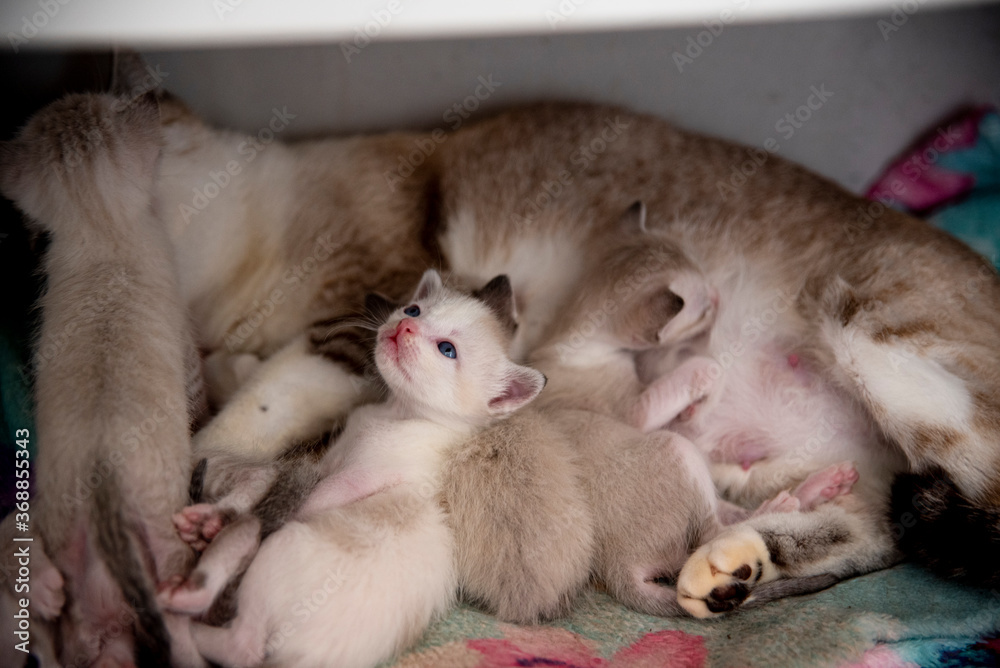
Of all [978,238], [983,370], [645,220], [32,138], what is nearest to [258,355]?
[32,138]

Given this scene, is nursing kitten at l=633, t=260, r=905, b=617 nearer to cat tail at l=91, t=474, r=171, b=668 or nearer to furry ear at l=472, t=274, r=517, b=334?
furry ear at l=472, t=274, r=517, b=334

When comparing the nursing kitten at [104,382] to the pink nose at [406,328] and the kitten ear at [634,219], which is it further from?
the kitten ear at [634,219]

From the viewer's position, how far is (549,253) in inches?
96.6

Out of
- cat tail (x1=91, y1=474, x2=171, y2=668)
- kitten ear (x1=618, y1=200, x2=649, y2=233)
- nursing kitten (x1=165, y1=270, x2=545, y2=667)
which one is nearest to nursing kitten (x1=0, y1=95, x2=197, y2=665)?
cat tail (x1=91, y1=474, x2=171, y2=668)

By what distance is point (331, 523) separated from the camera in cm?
155

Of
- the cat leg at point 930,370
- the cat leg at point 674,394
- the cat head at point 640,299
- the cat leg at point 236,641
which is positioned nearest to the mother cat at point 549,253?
the cat leg at point 930,370

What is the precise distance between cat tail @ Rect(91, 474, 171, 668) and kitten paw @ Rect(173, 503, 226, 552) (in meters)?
0.13

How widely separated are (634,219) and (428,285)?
652 millimetres

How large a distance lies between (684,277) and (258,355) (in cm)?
128

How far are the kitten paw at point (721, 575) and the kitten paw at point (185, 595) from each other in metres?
0.98

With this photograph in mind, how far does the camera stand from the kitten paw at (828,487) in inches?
76.8

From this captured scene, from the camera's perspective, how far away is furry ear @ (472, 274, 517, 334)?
204 centimetres

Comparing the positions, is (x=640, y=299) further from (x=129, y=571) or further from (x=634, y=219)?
(x=129, y=571)

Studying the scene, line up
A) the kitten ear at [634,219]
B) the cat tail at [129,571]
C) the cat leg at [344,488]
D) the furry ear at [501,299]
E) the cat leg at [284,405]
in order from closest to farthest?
the cat tail at [129,571]
the cat leg at [344,488]
the cat leg at [284,405]
the furry ear at [501,299]
the kitten ear at [634,219]
